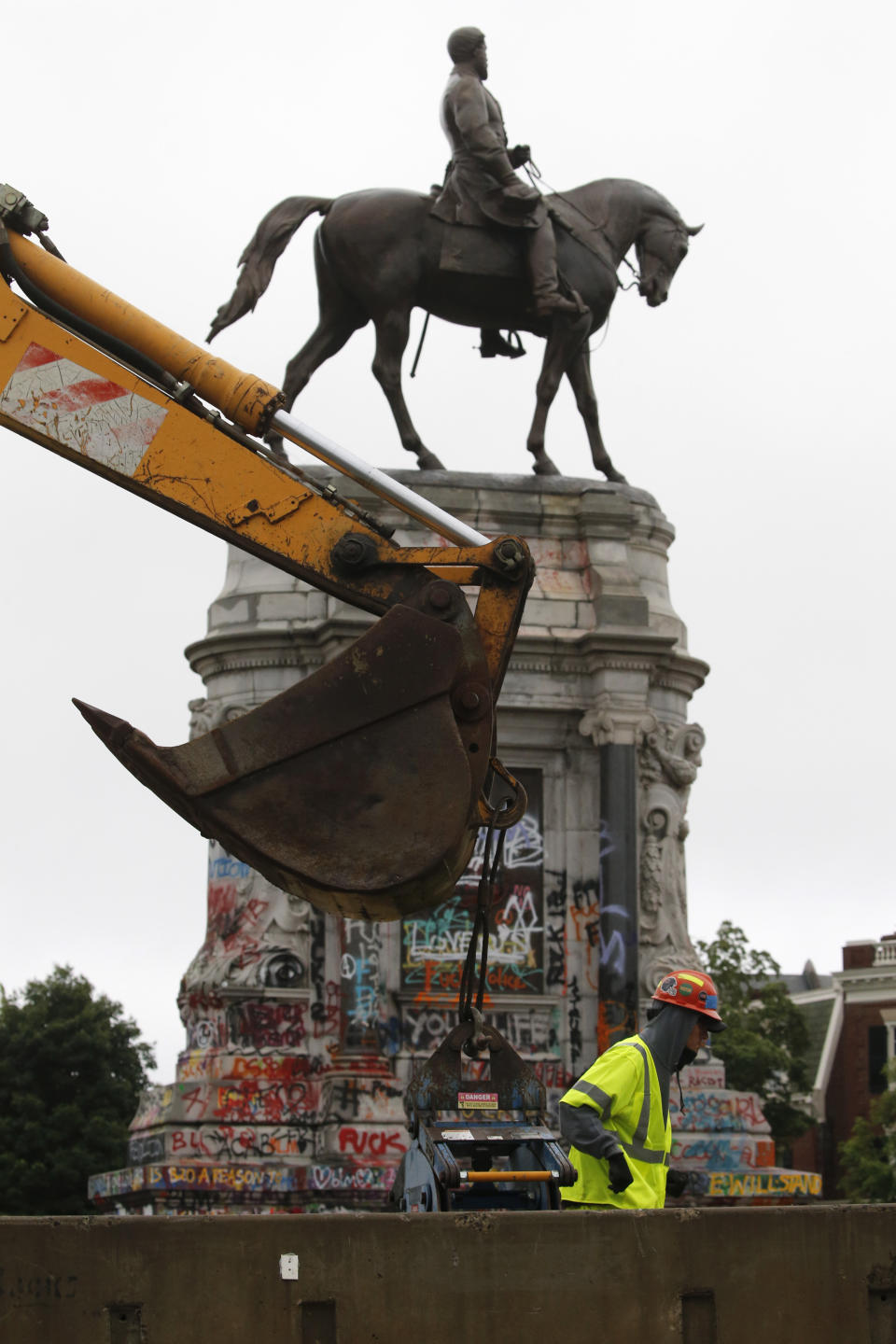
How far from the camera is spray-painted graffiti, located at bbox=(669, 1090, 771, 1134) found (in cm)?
2373

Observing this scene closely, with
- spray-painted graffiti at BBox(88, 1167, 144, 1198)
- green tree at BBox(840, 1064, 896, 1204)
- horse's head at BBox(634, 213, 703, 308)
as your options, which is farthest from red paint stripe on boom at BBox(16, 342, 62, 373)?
green tree at BBox(840, 1064, 896, 1204)

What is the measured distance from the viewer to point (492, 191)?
25.4m

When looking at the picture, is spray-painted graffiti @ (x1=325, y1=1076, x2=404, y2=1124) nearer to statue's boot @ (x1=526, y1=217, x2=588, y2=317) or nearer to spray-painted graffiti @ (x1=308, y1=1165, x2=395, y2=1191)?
spray-painted graffiti @ (x1=308, y1=1165, x2=395, y2=1191)

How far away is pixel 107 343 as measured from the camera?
11.7 m

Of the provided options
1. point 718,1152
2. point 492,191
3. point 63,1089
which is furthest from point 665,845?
point 63,1089

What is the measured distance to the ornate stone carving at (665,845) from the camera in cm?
2450

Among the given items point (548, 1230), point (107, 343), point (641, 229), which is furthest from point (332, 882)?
point (641, 229)

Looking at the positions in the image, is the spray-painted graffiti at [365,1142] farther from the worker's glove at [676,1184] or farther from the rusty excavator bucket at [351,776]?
the rusty excavator bucket at [351,776]

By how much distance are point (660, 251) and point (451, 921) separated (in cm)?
815

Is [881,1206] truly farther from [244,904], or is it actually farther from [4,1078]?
[4,1078]

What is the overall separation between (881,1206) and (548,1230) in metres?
1.39

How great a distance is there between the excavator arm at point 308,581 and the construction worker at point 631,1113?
1.12m

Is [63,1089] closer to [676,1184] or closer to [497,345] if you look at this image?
[497,345]

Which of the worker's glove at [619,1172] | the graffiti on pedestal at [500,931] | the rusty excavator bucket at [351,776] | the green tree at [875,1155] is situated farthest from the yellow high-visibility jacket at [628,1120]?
the green tree at [875,1155]
